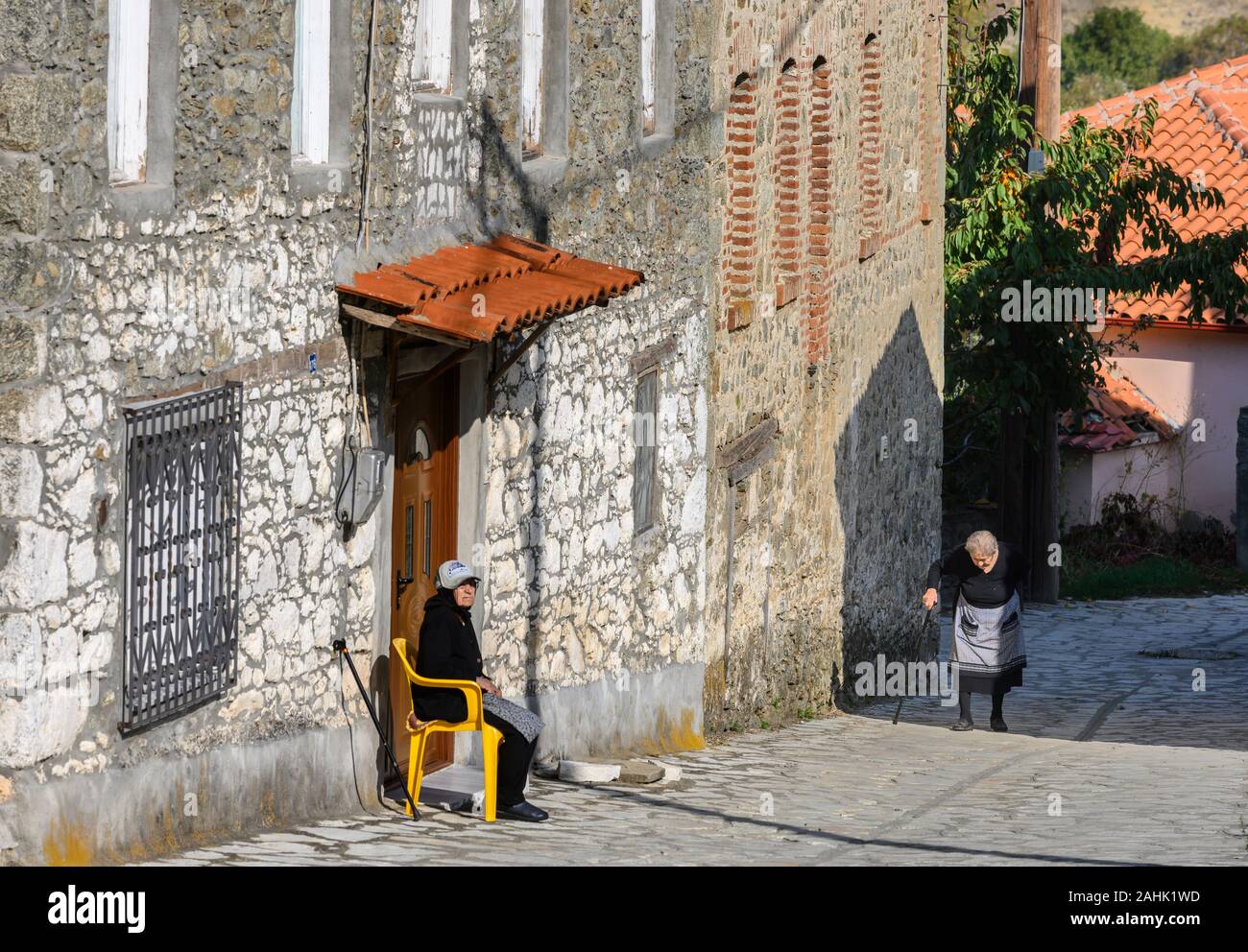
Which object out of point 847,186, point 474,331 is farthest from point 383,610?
point 847,186

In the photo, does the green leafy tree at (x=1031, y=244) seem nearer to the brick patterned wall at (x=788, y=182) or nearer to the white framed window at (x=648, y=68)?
the brick patterned wall at (x=788, y=182)

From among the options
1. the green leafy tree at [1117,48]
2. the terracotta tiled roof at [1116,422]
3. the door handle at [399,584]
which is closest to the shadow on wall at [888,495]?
the terracotta tiled roof at [1116,422]

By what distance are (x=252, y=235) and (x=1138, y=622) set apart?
1703 centimetres

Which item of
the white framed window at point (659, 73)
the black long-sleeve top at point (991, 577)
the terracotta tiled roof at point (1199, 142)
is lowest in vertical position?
the black long-sleeve top at point (991, 577)

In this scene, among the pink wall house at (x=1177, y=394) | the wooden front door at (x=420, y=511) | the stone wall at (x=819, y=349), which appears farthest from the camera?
the pink wall house at (x=1177, y=394)

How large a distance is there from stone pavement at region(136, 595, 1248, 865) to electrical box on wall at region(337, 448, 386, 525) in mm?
1457

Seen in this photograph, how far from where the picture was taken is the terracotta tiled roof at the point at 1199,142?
29.6 m

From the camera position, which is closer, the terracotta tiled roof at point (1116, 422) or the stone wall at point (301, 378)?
the stone wall at point (301, 378)

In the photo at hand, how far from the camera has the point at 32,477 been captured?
7.56 m

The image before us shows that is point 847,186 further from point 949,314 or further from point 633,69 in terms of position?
point 949,314

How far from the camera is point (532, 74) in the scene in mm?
12180

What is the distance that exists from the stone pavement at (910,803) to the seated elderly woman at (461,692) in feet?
0.87

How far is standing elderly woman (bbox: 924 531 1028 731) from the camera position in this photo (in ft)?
51.0

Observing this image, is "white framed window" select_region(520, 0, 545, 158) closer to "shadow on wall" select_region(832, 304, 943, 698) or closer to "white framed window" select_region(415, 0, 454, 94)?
"white framed window" select_region(415, 0, 454, 94)
